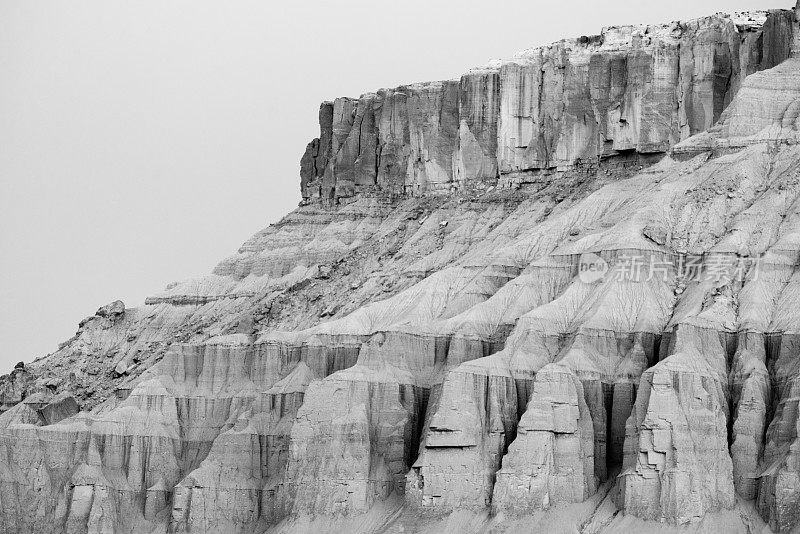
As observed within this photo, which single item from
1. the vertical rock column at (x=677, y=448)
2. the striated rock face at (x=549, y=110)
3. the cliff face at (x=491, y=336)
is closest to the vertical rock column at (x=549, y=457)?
the cliff face at (x=491, y=336)

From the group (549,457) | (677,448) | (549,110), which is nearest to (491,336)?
(549,457)

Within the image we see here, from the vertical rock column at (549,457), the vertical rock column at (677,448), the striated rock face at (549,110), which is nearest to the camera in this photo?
the vertical rock column at (677,448)

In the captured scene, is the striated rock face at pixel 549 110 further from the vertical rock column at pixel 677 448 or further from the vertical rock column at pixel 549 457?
the vertical rock column at pixel 677 448

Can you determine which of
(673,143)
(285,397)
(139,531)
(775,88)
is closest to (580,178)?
(673,143)

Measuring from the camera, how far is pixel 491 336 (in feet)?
422

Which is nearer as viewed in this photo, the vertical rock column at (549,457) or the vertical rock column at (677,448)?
the vertical rock column at (677,448)

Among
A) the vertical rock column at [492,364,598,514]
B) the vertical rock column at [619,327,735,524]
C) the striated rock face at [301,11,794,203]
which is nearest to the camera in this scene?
the vertical rock column at [619,327,735,524]

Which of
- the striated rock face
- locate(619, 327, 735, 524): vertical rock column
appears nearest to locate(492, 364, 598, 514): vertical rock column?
locate(619, 327, 735, 524): vertical rock column

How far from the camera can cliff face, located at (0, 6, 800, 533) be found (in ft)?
381

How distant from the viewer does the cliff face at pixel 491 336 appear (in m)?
116

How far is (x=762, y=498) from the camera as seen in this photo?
368 ft

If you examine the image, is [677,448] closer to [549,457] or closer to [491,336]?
[549,457]

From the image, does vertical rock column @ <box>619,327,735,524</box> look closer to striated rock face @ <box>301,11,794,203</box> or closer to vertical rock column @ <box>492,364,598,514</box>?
vertical rock column @ <box>492,364,598,514</box>

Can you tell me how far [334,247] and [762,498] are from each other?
59636 millimetres
